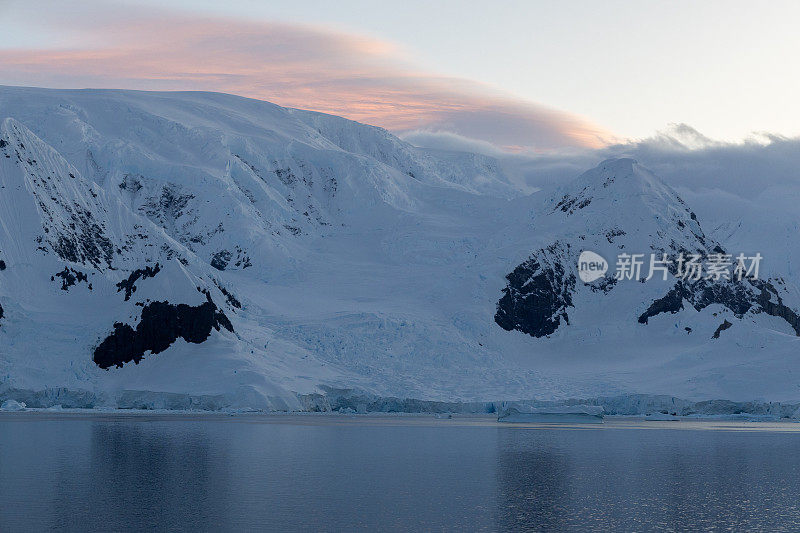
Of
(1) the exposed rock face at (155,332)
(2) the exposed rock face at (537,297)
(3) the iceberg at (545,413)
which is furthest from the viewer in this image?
(2) the exposed rock face at (537,297)

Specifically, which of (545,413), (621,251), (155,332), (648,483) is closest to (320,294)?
(155,332)

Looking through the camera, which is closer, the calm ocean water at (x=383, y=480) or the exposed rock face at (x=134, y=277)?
the calm ocean water at (x=383, y=480)

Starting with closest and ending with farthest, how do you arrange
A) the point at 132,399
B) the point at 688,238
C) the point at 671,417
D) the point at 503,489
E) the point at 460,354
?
1. the point at 503,489
2. the point at 132,399
3. the point at 671,417
4. the point at 460,354
5. the point at 688,238

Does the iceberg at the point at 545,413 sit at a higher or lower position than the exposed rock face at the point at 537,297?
lower

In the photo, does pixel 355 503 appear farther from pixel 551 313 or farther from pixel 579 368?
pixel 551 313

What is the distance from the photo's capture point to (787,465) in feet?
221

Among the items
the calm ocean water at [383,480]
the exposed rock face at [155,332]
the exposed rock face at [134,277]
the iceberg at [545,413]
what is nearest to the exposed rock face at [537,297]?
the iceberg at [545,413]

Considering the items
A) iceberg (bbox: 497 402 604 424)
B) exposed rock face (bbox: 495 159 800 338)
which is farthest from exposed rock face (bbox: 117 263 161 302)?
exposed rock face (bbox: 495 159 800 338)

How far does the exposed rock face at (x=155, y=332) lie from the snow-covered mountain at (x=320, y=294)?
185 mm

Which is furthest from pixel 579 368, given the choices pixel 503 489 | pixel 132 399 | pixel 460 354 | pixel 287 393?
pixel 503 489

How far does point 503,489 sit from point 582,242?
392ft

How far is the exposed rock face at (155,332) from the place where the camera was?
118562 millimetres

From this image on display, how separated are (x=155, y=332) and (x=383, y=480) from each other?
70053mm

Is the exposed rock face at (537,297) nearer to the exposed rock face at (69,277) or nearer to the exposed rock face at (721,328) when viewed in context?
the exposed rock face at (721,328)
